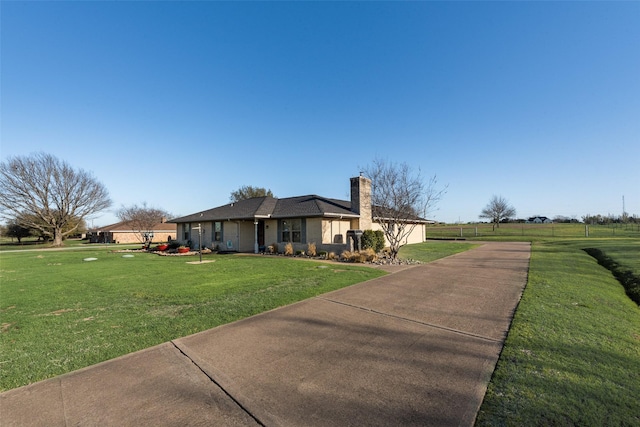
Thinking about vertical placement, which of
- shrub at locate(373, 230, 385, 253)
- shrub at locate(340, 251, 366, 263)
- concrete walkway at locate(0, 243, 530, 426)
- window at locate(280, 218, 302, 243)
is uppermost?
window at locate(280, 218, 302, 243)

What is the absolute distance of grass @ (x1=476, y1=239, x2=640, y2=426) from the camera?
2598 millimetres

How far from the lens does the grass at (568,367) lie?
260 centimetres

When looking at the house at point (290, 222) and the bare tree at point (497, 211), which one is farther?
the bare tree at point (497, 211)

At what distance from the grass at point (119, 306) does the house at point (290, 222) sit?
526 centimetres

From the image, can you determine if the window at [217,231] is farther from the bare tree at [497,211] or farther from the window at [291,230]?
the bare tree at [497,211]

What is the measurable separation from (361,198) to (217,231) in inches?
461

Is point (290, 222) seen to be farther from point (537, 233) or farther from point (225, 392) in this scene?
point (537, 233)

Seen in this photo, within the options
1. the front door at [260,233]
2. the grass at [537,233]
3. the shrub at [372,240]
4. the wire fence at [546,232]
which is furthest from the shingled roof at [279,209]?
the wire fence at [546,232]

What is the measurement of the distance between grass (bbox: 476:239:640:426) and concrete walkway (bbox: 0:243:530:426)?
25 cm

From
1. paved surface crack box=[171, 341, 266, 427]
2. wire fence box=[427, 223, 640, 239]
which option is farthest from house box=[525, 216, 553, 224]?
paved surface crack box=[171, 341, 266, 427]

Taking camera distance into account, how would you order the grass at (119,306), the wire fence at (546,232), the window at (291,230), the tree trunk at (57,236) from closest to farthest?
the grass at (119,306), the window at (291,230), the tree trunk at (57,236), the wire fence at (546,232)

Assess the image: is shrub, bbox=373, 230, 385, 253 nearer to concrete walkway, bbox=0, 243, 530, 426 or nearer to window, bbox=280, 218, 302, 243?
window, bbox=280, 218, 302, 243

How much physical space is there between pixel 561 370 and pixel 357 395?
255 centimetres

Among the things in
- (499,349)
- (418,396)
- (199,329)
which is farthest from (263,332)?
(499,349)
